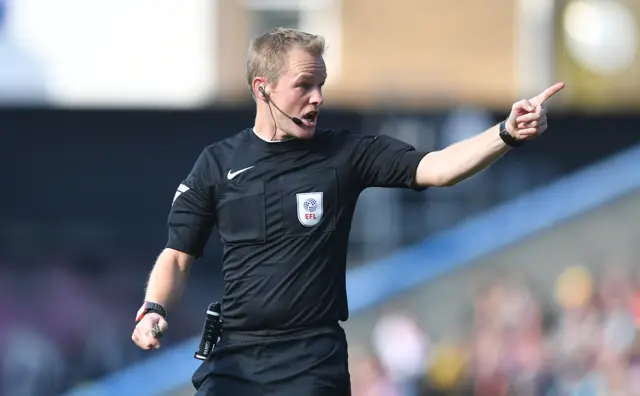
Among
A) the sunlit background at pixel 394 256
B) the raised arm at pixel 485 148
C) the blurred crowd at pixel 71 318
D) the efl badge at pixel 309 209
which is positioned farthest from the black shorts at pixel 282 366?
the blurred crowd at pixel 71 318

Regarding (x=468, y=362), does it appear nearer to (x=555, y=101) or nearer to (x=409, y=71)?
(x=555, y=101)

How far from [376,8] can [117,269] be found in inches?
385

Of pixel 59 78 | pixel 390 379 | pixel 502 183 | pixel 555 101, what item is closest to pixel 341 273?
pixel 390 379

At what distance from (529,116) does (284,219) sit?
1036 millimetres

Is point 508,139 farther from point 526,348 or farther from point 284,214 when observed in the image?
point 526,348

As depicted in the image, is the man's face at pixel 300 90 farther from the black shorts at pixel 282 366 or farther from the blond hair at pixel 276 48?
the black shorts at pixel 282 366

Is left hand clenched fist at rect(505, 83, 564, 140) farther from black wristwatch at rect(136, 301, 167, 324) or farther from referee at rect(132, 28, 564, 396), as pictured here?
black wristwatch at rect(136, 301, 167, 324)

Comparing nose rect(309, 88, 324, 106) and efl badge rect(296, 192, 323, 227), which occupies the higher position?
nose rect(309, 88, 324, 106)

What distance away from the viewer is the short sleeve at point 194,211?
607cm

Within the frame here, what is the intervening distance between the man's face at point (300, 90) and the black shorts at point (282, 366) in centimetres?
80

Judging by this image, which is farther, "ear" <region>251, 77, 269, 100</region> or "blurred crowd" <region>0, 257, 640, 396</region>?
"blurred crowd" <region>0, 257, 640, 396</region>

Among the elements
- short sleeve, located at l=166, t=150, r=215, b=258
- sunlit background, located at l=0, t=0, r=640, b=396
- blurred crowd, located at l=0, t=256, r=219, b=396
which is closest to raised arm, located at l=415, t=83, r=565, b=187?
short sleeve, located at l=166, t=150, r=215, b=258

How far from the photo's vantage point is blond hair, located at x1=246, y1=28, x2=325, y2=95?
5.97 m

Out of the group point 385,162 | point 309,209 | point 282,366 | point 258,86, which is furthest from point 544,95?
point 282,366
